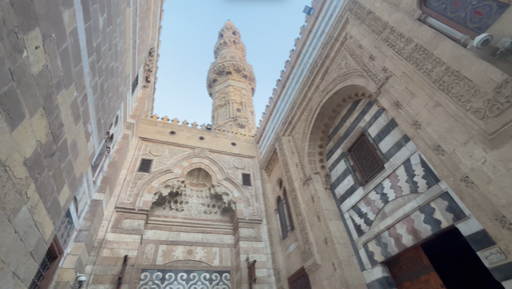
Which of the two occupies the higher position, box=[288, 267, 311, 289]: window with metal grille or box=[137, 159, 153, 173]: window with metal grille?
box=[137, 159, 153, 173]: window with metal grille

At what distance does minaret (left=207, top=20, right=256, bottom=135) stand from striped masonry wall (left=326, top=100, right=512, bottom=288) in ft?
25.7

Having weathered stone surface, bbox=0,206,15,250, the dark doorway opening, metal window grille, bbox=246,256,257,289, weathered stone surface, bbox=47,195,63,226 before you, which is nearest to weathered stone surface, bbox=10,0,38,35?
weathered stone surface, bbox=0,206,15,250

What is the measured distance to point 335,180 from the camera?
5758mm

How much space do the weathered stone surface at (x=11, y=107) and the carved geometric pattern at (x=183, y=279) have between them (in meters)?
4.94

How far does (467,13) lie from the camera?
3.19 metres

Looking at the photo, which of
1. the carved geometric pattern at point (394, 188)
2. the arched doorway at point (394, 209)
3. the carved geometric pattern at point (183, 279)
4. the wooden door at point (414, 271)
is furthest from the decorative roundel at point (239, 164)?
the wooden door at point (414, 271)

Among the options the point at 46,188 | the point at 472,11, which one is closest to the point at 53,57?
the point at 46,188

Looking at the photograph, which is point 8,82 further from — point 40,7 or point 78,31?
point 78,31

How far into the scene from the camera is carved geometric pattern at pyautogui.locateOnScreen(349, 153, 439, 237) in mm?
3705

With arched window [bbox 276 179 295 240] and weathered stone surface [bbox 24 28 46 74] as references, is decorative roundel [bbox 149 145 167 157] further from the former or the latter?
weathered stone surface [bbox 24 28 46 74]

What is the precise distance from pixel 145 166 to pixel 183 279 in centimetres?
330

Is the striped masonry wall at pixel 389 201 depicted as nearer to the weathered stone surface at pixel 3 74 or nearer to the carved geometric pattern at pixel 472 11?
the carved geometric pattern at pixel 472 11

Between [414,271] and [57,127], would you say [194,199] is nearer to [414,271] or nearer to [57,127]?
[57,127]

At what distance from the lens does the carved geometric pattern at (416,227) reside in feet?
10.8
